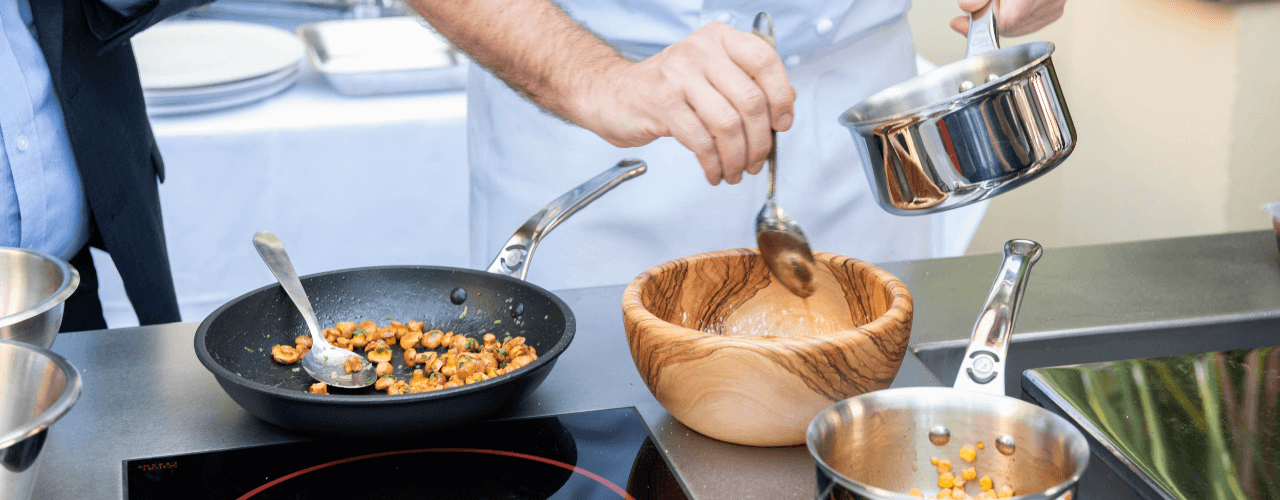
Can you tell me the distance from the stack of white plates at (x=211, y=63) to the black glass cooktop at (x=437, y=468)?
1.20 m

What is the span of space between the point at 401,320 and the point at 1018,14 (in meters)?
0.65

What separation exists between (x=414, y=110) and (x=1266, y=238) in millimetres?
1370

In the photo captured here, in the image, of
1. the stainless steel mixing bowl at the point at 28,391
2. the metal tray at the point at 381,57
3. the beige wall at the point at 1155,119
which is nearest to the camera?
the stainless steel mixing bowl at the point at 28,391

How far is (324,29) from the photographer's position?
79.7 inches

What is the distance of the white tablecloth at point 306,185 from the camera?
177cm

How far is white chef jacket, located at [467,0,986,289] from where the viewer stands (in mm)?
1185

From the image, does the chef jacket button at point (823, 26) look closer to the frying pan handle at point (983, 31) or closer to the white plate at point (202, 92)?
the frying pan handle at point (983, 31)

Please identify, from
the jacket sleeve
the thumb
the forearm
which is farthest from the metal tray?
the thumb

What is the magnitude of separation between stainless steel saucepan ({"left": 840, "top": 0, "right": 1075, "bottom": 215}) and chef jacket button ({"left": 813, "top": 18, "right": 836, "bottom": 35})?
1.42 feet

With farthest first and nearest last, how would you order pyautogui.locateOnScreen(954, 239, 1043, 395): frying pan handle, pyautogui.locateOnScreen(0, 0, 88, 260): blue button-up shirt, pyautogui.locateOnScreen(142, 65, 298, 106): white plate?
pyautogui.locateOnScreen(142, 65, 298, 106): white plate < pyautogui.locateOnScreen(0, 0, 88, 260): blue button-up shirt < pyautogui.locateOnScreen(954, 239, 1043, 395): frying pan handle

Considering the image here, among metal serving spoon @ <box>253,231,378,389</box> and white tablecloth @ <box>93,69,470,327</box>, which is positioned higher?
metal serving spoon @ <box>253,231,378,389</box>

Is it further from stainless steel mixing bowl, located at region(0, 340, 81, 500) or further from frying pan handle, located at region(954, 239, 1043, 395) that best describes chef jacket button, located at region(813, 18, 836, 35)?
stainless steel mixing bowl, located at region(0, 340, 81, 500)

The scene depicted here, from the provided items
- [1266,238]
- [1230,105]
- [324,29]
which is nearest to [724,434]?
[1266,238]

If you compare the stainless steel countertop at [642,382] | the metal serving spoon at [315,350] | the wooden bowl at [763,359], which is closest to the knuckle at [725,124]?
the wooden bowl at [763,359]
